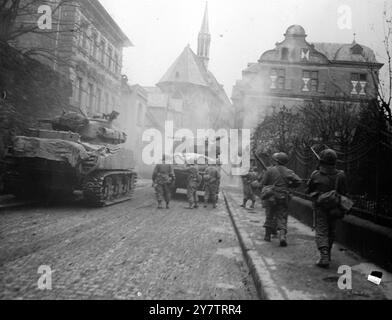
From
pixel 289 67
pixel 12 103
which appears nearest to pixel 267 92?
pixel 289 67

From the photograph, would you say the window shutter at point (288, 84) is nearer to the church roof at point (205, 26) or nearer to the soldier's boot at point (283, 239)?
the soldier's boot at point (283, 239)

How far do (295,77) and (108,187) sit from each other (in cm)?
2887

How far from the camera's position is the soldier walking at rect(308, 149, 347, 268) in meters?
5.22

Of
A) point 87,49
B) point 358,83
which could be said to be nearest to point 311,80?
point 358,83

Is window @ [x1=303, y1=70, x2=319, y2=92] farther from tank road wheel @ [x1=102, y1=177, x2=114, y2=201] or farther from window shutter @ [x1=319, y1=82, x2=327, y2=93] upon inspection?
tank road wheel @ [x1=102, y1=177, x2=114, y2=201]

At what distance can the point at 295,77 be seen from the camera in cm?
3638

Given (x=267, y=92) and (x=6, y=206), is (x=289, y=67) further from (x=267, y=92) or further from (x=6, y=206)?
(x=6, y=206)

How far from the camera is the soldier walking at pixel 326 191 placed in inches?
205

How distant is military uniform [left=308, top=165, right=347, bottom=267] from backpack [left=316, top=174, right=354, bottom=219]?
82 mm

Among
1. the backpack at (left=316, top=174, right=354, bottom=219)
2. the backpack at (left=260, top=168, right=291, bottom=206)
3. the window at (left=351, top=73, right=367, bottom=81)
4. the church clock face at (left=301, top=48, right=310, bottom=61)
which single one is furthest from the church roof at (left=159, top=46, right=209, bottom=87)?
the backpack at (left=316, top=174, right=354, bottom=219)

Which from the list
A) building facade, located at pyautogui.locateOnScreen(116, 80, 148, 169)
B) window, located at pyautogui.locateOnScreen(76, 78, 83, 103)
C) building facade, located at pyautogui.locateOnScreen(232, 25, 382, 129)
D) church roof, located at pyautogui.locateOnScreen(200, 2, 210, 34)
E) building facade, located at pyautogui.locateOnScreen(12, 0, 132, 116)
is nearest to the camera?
building facade, located at pyautogui.locateOnScreen(12, 0, 132, 116)
